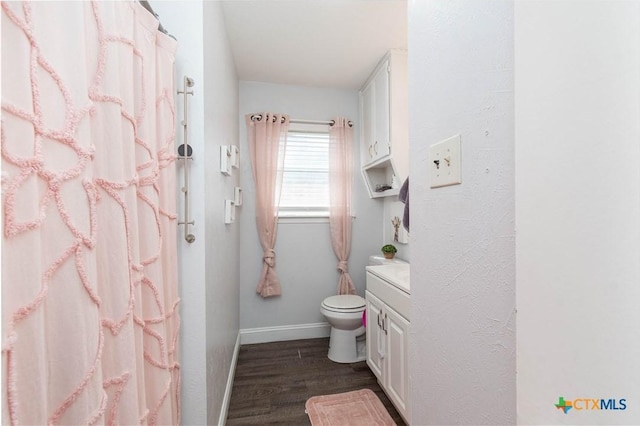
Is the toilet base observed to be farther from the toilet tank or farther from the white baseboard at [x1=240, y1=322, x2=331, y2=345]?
the toilet tank

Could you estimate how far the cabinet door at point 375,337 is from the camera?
175 centimetres

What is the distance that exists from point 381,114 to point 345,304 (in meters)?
1.64

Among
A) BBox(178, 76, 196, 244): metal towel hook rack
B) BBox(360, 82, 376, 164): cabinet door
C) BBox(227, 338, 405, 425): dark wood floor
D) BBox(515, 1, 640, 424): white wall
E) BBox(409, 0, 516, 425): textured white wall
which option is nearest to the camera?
BBox(515, 1, 640, 424): white wall

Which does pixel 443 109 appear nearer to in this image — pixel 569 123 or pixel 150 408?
pixel 569 123

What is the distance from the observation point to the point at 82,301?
562 mm

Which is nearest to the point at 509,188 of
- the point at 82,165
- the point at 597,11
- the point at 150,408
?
the point at 597,11

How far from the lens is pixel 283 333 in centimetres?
262

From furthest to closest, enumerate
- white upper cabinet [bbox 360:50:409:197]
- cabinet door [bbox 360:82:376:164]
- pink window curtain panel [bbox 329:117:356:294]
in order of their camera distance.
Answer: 1. pink window curtain panel [bbox 329:117:356:294]
2. cabinet door [bbox 360:82:376:164]
3. white upper cabinet [bbox 360:50:409:197]

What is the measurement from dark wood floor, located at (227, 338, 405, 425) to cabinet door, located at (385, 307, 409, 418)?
0.18m

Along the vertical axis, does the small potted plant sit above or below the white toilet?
above

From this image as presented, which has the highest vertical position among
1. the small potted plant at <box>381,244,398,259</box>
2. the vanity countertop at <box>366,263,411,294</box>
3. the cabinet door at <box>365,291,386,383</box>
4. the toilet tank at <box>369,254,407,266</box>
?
the small potted plant at <box>381,244,398,259</box>

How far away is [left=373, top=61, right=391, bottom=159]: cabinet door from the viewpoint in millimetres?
2150

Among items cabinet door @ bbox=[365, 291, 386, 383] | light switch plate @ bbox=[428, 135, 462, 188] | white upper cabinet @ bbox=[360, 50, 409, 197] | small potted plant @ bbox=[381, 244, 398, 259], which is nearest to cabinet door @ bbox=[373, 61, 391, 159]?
white upper cabinet @ bbox=[360, 50, 409, 197]

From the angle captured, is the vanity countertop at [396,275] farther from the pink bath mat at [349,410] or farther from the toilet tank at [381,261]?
the pink bath mat at [349,410]
